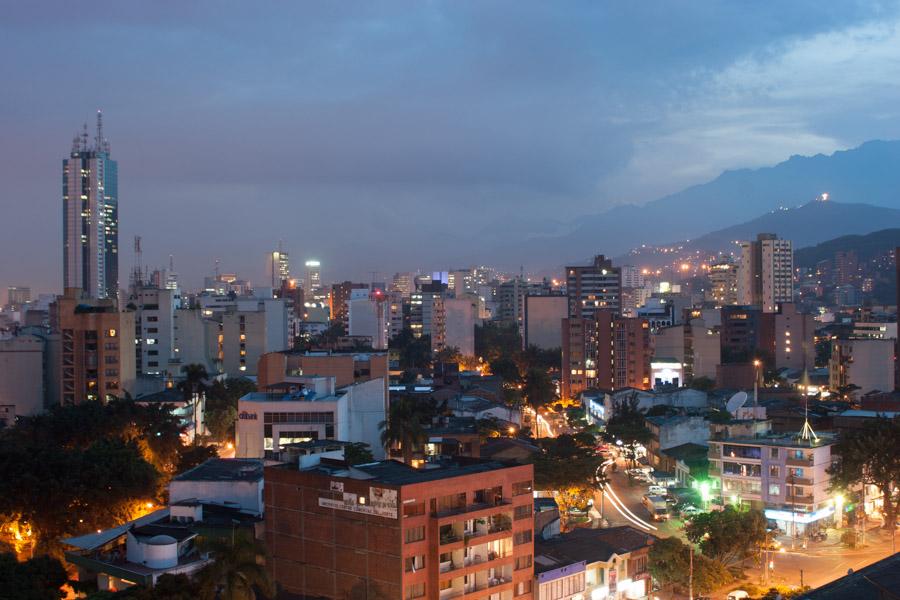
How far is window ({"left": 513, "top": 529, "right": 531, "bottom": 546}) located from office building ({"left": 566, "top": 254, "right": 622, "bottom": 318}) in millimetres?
74772

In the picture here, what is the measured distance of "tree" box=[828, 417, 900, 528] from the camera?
31484 mm

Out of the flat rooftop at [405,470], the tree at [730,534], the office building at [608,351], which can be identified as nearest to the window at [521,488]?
the flat rooftop at [405,470]

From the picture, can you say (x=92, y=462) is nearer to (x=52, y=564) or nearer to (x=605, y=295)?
(x=52, y=564)

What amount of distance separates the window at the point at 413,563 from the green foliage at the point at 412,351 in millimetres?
57922

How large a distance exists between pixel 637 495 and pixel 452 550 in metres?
18.5

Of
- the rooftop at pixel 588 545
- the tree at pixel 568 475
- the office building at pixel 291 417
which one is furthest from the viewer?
the office building at pixel 291 417

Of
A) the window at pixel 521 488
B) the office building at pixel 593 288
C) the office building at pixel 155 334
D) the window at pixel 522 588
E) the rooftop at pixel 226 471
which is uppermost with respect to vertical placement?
the office building at pixel 593 288

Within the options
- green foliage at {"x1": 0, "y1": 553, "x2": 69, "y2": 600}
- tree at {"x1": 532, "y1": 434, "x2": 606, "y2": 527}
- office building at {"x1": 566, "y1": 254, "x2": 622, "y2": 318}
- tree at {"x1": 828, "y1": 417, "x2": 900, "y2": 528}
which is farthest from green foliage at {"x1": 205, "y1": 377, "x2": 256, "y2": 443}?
office building at {"x1": 566, "y1": 254, "x2": 622, "y2": 318}

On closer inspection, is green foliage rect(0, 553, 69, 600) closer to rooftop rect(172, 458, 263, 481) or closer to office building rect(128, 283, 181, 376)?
rooftop rect(172, 458, 263, 481)

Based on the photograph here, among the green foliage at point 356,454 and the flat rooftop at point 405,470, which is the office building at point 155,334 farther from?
the flat rooftop at point 405,470

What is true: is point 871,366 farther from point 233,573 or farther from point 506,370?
point 233,573

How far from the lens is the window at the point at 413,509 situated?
2030 cm

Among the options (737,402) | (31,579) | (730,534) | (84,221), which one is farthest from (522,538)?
(84,221)

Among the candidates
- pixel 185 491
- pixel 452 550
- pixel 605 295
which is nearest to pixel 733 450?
pixel 452 550
